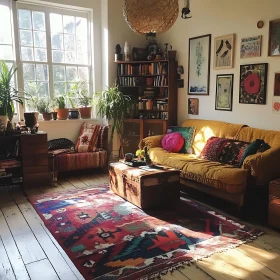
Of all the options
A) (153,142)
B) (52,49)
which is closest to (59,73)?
(52,49)

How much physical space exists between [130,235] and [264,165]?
1564 millimetres

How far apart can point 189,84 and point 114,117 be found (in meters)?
1.37

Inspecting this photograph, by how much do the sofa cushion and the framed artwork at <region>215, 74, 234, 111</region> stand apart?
891 mm

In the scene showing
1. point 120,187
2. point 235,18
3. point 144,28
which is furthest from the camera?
point 235,18

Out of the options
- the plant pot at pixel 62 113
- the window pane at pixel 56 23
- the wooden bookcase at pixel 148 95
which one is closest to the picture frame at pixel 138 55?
the wooden bookcase at pixel 148 95

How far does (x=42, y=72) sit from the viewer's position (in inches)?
198

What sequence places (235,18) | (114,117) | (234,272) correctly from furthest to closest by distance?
(114,117)
(235,18)
(234,272)

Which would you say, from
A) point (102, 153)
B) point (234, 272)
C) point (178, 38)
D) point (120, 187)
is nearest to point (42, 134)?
point (102, 153)

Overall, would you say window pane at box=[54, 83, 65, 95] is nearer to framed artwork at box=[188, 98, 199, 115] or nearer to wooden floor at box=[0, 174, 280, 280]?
framed artwork at box=[188, 98, 199, 115]

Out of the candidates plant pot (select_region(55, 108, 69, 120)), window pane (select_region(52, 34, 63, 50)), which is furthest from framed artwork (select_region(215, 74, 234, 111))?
window pane (select_region(52, 34, 63, 50))

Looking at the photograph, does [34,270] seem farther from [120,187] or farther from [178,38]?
[178,38]

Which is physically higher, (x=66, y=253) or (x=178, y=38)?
(x=178, y=38)

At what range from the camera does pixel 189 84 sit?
4.90 metres

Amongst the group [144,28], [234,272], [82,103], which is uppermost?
[144,28]
